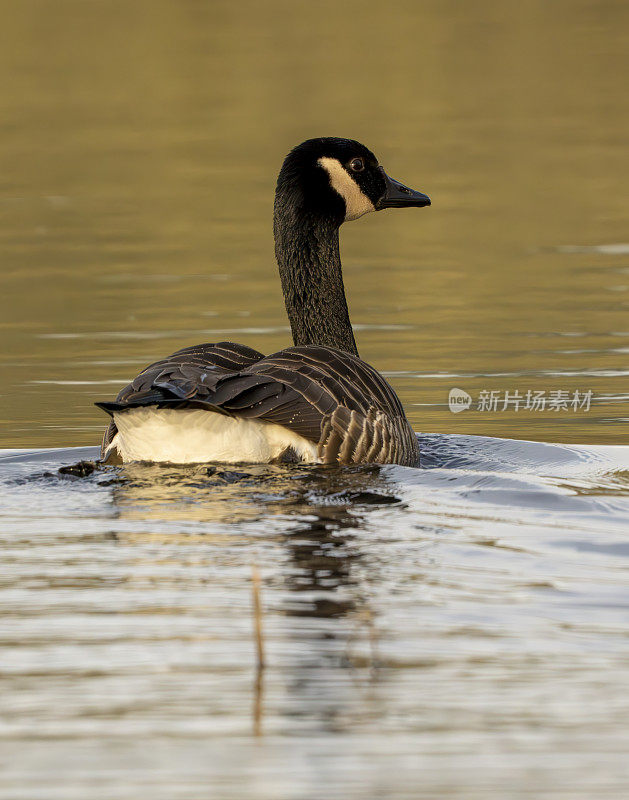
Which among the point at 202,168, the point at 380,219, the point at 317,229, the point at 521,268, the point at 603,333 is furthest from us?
the point at 202,168

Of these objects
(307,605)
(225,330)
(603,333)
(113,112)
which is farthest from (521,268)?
(113,112)

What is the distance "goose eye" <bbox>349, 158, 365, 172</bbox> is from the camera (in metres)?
10.1

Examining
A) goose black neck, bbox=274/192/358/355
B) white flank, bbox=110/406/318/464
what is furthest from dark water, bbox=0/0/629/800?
goose black neck, bbox=274/192/358/355

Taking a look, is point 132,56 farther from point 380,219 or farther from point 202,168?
point 380,219

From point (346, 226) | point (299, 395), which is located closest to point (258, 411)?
point (299, 395)

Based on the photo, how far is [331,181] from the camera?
9.96 meters

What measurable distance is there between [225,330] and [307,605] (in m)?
9.33

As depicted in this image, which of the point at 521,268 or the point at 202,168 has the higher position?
the point at 202,168

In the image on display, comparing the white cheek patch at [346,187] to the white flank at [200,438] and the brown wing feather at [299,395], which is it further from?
the white flank at [200,438]

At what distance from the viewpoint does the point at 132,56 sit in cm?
4894

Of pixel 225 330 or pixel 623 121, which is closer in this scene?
pixel 225 330

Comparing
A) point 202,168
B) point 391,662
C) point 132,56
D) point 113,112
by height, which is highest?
point 132,56

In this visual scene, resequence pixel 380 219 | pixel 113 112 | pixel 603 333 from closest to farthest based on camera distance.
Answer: pixel 603 333, pixel 380 219, pixel 113 112

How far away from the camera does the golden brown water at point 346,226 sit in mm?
12594
